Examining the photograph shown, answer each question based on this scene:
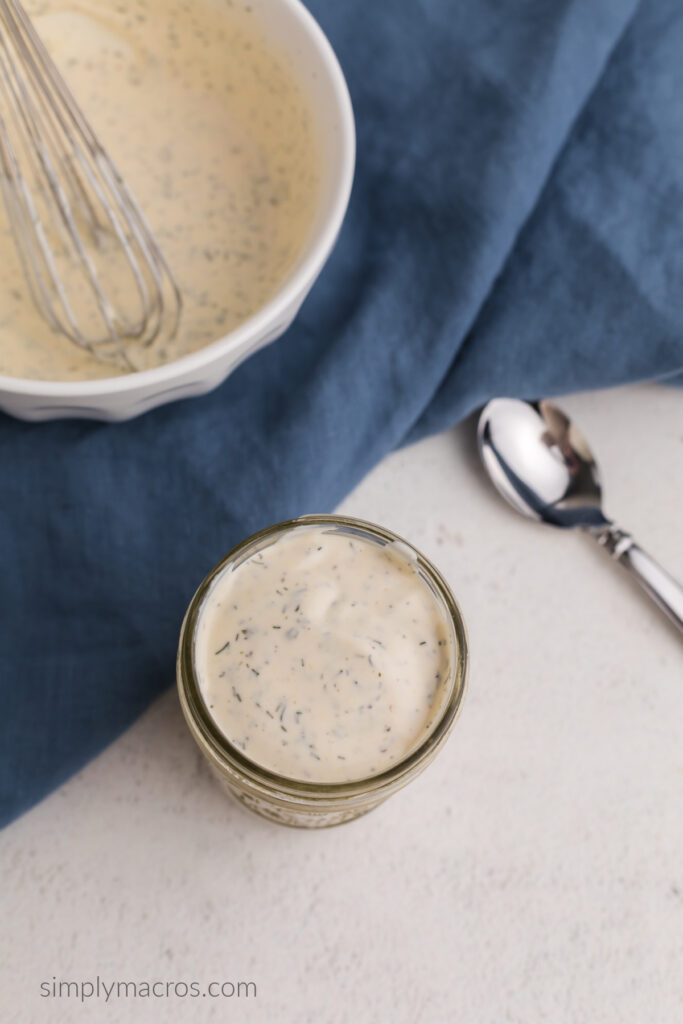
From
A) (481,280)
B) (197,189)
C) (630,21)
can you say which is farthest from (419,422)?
(630,21)

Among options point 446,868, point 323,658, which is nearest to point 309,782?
point 323,658

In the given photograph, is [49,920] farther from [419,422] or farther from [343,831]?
[419,422]

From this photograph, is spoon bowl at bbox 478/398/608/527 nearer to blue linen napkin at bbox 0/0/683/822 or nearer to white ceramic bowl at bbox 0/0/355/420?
blue linen napkin at bbox 0/0/683/822

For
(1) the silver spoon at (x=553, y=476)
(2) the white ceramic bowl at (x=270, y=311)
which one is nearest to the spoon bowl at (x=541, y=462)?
(1) the silver spoon at (x=553, y=476)

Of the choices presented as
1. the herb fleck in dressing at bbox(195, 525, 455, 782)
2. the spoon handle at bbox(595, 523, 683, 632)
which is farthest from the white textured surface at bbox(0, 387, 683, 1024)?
the herb fleck in dressing at bbox(195, 525, 455, 782)

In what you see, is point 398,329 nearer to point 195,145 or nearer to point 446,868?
point 195,145

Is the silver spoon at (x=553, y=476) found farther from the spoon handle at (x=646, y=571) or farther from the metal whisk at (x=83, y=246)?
the metal whisk at (x=83, y=246)
